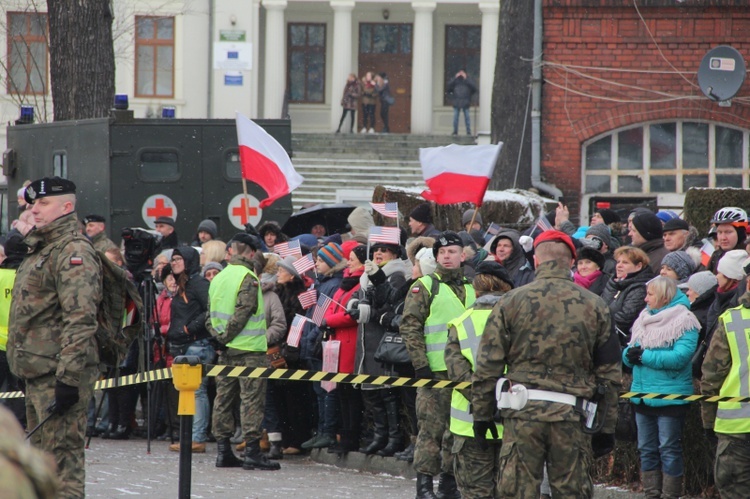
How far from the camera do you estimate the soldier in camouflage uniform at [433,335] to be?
336 inches

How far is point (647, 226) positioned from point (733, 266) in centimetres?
169

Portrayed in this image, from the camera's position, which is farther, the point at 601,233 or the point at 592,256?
the point at 601,233

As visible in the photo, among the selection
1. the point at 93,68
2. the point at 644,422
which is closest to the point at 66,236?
the point at 644,422

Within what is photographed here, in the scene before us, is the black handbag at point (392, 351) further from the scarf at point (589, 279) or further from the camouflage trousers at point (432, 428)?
the scarf at point (589, 279)

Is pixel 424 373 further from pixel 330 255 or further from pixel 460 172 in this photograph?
pixel 460 172

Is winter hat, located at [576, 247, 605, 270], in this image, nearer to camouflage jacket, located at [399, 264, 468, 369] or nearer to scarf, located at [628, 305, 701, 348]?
scarf, located at [628, 305, 701, 348]

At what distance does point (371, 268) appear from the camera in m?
10.1

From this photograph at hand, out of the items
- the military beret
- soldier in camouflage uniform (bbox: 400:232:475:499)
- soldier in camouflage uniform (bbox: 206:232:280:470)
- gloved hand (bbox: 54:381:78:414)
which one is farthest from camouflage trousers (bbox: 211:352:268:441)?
gloved hand (bbox: 54:381:78:414)

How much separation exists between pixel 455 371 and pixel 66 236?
7.96ft

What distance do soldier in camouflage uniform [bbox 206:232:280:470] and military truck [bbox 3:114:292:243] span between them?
4.59 m

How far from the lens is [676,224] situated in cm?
971

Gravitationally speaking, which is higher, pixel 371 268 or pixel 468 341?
pixel 371 268

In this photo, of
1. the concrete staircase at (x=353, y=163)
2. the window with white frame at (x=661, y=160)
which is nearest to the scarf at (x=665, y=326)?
the window with white frame at (x=661, y=160)

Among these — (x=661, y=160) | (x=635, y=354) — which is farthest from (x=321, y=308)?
(x=661, y=160)
